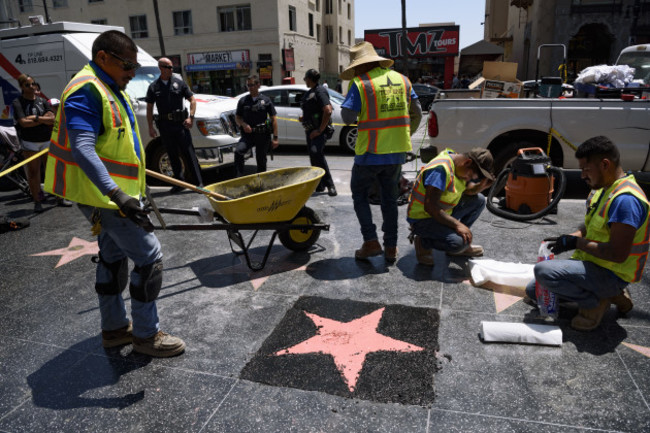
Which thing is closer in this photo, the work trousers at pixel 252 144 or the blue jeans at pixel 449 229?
the blue jeans at pixel 449 229

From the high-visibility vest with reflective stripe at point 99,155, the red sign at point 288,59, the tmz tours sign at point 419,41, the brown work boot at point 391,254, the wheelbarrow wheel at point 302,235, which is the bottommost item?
the brown work boot at point 391,254

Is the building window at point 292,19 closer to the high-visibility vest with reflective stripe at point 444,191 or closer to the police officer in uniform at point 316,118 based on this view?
the police officer in uniform at point 316,118

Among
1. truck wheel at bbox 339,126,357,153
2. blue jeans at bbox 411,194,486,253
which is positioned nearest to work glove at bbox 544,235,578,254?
blue jeans at bbox 411,194,486,253

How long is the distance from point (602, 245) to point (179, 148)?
6281 millimetres

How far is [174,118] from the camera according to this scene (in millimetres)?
7145

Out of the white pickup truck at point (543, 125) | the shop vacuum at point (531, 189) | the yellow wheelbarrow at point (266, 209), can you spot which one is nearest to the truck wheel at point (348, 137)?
the white pickup truck at point (543, 125)

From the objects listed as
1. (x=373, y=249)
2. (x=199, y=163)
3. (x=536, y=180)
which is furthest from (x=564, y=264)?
(x=199, y=163)

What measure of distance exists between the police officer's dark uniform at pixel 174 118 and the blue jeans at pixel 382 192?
3905 mm

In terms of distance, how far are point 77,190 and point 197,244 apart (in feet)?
8.54

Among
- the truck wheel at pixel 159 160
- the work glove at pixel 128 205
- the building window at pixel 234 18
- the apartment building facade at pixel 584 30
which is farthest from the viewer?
the building window at pixel 234 18

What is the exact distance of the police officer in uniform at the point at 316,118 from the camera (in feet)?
23.4

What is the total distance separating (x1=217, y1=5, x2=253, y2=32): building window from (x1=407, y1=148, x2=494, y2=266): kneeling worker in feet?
106

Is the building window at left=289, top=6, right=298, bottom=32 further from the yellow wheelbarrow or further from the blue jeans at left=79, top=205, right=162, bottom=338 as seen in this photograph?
the blue jeans at left=79, top=205, right=162, bottom=338

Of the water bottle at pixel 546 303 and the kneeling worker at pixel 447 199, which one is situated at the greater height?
the kneeling worker at pixel 447 199
